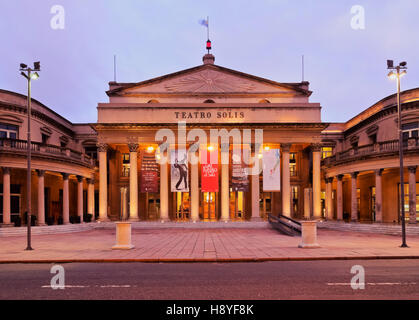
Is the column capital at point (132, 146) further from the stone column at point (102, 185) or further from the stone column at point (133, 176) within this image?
the stone column at point (102, 185)

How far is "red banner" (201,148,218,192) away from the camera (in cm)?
3266

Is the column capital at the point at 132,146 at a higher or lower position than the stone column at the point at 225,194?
higher

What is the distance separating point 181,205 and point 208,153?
9.14 m

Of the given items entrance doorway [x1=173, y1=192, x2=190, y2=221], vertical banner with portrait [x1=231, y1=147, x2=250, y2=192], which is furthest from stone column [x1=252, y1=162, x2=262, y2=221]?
entrance doorway [x1=173, y1=192, x2=190, y2=221]

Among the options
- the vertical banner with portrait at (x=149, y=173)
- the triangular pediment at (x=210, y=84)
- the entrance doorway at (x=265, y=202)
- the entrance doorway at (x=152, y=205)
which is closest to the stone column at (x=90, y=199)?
the entrance doorway at (x=152, y=205)

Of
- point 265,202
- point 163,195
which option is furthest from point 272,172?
point 163,195

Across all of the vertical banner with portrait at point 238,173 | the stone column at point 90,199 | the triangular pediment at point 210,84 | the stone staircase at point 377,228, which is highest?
the triangular pediment at point 210,84

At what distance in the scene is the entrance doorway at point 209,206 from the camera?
130ft

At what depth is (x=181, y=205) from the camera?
39969mm

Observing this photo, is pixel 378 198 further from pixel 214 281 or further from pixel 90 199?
pixel 90 199

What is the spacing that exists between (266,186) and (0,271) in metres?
24.7

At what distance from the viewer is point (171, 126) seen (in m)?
34.2

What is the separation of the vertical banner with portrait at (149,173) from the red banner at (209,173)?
467cm
